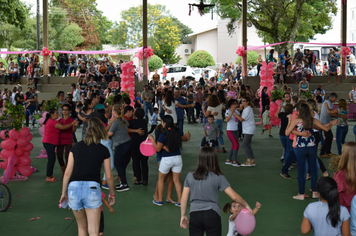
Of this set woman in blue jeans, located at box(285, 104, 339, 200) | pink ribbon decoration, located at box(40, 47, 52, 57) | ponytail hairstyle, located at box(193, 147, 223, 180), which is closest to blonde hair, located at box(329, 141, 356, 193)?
ponytail hairstyle, located at box(193, 147, 223, 180)

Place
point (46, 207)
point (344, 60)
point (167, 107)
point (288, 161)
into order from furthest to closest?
point (344, 60) < point (167, 107) < point (288, 161) < point (46, 207)

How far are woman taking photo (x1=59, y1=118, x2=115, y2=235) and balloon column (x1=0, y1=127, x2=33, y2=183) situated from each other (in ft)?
14.8

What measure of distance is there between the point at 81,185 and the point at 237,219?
5.24 feet

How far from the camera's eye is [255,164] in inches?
388

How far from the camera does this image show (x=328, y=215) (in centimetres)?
360

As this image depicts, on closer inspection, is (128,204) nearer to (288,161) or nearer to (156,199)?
(156,199)

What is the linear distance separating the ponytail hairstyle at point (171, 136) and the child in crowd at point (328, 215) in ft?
9.49

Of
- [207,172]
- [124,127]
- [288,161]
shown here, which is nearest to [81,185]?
[207,172]

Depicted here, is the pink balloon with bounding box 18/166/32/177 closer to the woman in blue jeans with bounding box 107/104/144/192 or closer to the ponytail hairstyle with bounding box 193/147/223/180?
the woman in blue jeans with bounding box 107/104/144/192

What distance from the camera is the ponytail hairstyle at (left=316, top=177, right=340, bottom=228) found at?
3594 mm

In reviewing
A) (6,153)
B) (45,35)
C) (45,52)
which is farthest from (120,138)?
(45,35)

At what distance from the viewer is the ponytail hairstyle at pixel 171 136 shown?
6.28m

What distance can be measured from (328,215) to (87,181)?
233 cm

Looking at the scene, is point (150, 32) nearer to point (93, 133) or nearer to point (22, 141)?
point (22, 141)
